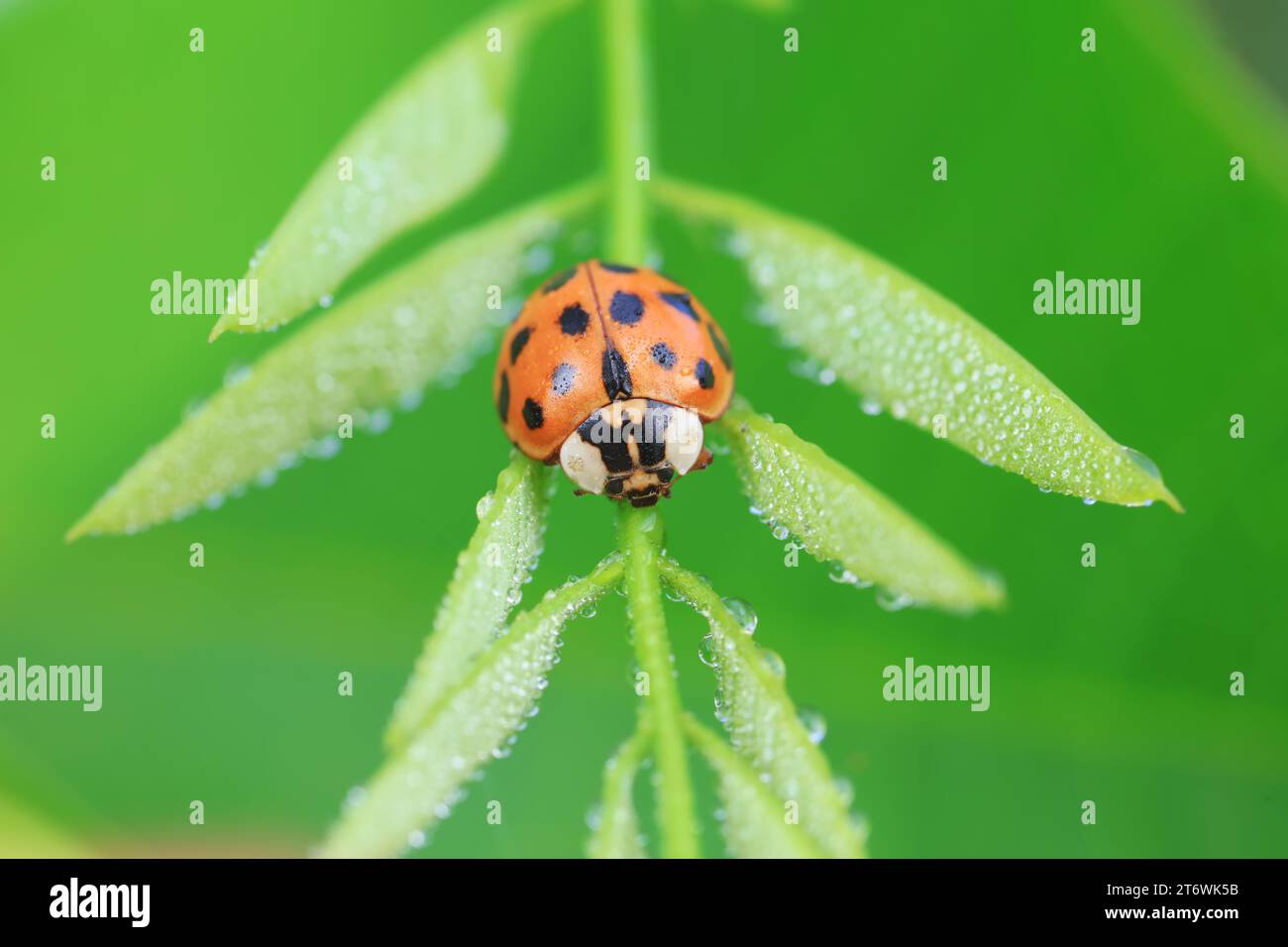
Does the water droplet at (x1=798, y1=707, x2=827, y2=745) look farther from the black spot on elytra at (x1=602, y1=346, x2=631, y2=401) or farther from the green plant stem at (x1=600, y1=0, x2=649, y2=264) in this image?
the green plant stem at (x1=600, y1=0, x2=649, y2=264)

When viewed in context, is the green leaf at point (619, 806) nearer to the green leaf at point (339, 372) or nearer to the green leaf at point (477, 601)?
the green leaf at point (477, 601)

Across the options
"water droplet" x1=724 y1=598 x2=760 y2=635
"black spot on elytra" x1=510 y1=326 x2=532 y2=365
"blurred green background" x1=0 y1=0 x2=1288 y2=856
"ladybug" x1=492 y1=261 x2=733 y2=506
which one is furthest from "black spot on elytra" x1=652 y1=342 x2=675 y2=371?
"blurred green background" x1=0 y1=0 x2=1288 y2=856

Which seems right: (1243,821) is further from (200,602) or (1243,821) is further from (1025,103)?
(200,602)

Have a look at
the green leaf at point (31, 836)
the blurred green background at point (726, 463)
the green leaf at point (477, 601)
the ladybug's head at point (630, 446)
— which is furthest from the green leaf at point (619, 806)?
the green leaf at point (31, 836)

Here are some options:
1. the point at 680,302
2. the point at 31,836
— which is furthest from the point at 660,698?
the point at 31,836

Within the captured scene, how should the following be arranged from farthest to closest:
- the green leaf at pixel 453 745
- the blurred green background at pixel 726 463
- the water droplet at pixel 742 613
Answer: the blurred green background at pixel 726 463
the water droplet at pixel 742 613
the green leaf at pixel 453 745

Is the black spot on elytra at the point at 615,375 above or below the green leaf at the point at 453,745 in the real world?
above
